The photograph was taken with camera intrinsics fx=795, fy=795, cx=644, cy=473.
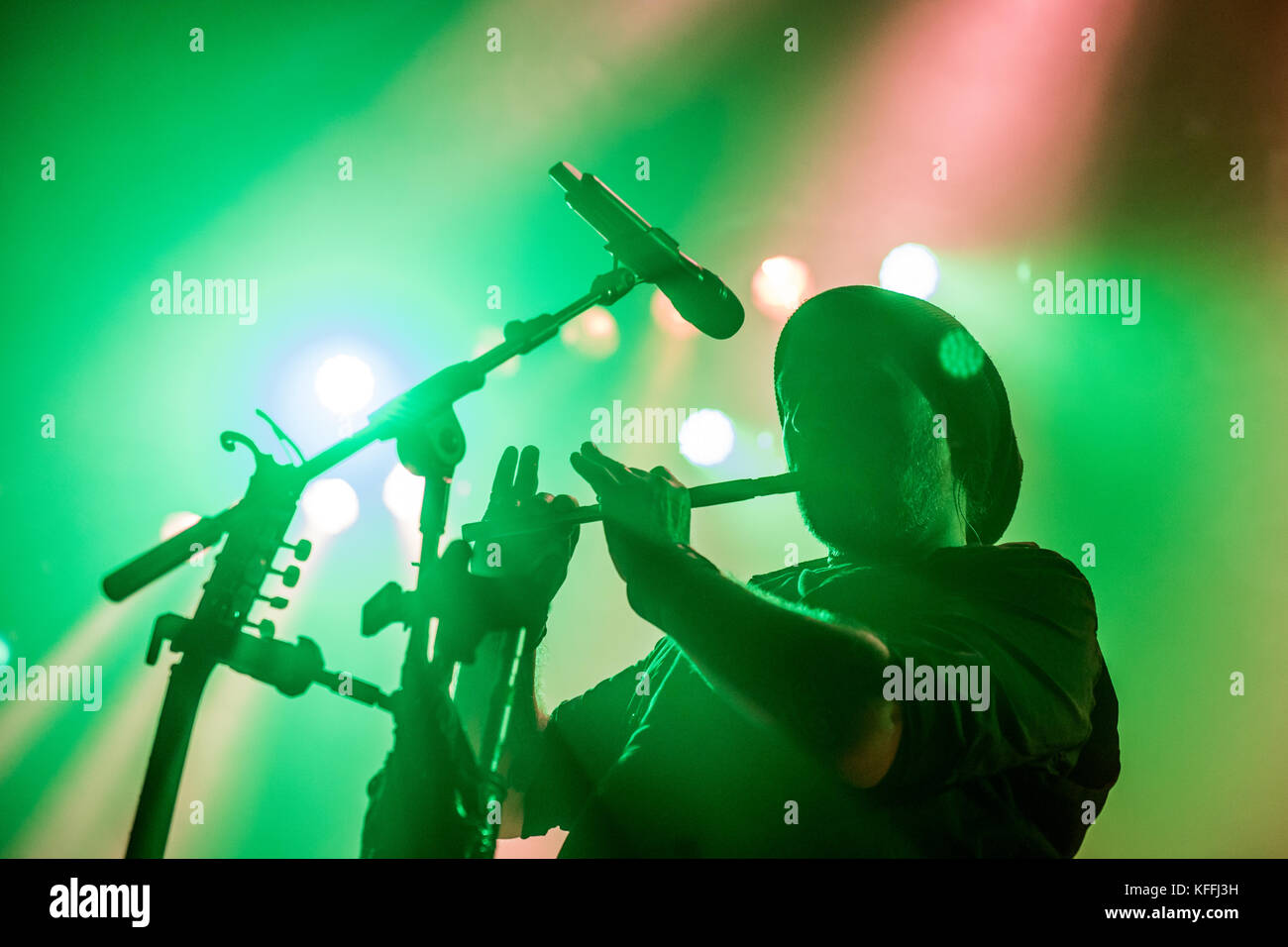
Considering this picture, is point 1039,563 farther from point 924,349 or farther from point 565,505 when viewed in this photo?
point 565,505

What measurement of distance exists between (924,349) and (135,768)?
3.09 m

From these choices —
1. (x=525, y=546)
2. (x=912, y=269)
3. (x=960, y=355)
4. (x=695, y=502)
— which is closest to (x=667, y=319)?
(x=912, y=269)

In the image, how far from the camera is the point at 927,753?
0.97 m

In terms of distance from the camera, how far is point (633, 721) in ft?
5.25

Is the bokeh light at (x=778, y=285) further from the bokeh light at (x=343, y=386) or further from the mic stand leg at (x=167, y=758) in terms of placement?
the mic stand leg at (x=167, y=758)

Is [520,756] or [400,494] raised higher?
[400,494]

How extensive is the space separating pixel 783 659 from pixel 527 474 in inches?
16.6

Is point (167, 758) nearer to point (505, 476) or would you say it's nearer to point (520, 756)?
point (505, 476)

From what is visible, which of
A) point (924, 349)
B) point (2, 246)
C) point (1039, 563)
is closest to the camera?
point (1039, 563)

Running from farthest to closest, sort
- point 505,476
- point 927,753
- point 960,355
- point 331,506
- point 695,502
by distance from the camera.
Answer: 1. point 331,506
2. point 960,355
3. point 695,502
4. point 505,476
5. point 927,753

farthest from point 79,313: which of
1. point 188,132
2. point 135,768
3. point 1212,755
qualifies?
point 1212,755

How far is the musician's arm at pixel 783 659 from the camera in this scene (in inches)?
37.4

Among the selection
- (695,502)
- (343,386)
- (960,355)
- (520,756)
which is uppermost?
(343,386)
